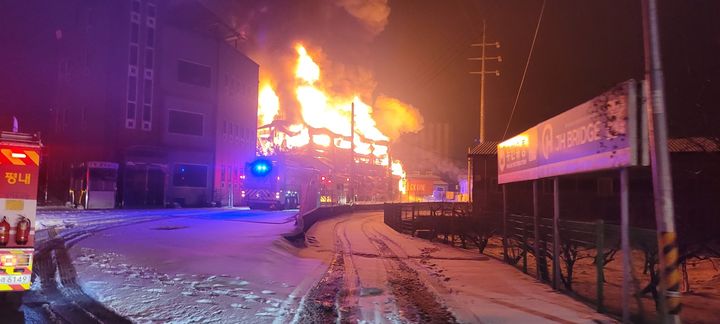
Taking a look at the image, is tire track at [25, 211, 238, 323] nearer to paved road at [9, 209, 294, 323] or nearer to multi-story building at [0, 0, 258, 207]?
paved road at [9, 209, 294, 323]

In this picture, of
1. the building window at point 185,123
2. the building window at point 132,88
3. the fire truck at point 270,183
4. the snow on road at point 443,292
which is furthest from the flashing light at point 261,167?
the snow on road at point 443,292

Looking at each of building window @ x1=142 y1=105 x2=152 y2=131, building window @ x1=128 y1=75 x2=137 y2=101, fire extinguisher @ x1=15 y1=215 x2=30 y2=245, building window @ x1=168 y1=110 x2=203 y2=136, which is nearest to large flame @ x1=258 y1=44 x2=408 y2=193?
building window @ x1=168 y1=110 x2=203 y2=136

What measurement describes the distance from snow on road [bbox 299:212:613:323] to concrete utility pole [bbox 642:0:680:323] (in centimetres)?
Answer: 110

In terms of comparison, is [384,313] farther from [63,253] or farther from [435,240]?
[435,240]

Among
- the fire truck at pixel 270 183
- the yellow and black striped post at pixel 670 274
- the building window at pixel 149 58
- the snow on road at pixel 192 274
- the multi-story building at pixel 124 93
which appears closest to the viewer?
the yellow and black striped post at pixel 670 274

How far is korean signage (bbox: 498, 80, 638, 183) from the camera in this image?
20.9 ft

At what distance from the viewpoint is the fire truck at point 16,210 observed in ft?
20.2

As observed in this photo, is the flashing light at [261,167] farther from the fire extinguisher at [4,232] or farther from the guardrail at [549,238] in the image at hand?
the fire extinguisher at [4,232]

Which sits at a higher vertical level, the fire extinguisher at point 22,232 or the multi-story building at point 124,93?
the multi-story building at point 124,93

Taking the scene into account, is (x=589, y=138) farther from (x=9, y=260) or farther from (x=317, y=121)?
(x=317, y=121)

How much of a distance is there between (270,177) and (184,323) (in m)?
27.9

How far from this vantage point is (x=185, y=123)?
38.3m

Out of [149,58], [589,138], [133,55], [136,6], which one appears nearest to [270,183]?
[149,58]

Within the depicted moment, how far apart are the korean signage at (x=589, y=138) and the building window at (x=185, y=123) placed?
3196 cm
